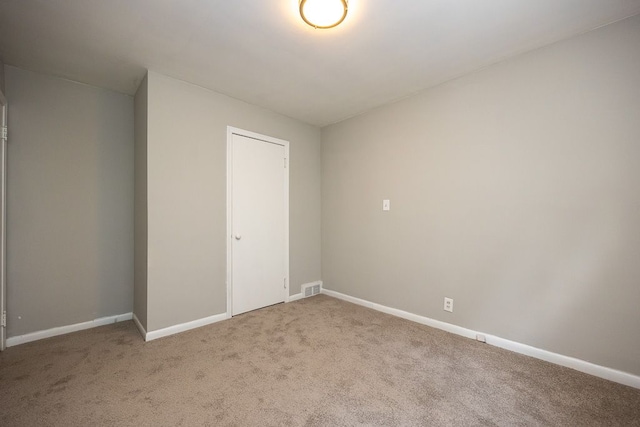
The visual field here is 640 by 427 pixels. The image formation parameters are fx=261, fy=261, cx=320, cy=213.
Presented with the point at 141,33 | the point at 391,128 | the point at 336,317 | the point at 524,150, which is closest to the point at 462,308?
the point at 336,317

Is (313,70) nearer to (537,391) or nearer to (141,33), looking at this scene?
(141,33)

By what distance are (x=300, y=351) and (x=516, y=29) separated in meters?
2.95

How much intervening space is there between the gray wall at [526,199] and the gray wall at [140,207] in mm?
2444

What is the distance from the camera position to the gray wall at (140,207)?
2.45 m

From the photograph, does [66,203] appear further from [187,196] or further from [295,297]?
[295,297]

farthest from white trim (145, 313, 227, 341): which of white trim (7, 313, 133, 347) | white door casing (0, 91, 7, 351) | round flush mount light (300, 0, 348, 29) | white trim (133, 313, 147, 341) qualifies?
round flush mount light (300, 0, 348, 29)

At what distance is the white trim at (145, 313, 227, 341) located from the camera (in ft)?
7.80

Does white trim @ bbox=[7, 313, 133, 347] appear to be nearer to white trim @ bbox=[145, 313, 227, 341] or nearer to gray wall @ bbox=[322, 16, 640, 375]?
white trim @ bbox=[145, 313, 227, 341]

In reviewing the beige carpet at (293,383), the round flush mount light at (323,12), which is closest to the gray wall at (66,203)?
the beige carpet at (293,383)

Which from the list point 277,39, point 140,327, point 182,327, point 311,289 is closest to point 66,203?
point 140,327

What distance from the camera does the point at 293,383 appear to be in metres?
1.76

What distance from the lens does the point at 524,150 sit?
7.00 ft

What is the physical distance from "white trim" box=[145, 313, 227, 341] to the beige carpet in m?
0.10

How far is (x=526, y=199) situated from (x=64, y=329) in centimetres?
433
